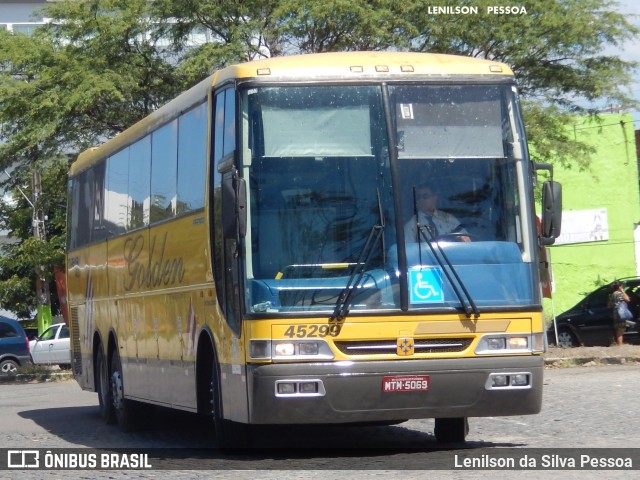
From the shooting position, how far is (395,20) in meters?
24.8

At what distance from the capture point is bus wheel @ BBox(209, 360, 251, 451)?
10883 mm

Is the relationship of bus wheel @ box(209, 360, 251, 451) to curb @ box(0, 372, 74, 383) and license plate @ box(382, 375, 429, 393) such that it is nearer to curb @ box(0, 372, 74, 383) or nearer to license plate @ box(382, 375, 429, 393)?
license plate @ box(382, 375, 429, 393)

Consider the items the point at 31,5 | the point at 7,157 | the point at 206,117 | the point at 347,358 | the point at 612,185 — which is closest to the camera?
the point at 347,358

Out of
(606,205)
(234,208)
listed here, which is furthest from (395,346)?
(606,205)

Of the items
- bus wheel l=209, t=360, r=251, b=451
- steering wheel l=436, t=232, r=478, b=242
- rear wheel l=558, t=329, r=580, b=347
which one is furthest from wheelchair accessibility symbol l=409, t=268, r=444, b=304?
rear wheel l=558, t=329, r=580, b=347

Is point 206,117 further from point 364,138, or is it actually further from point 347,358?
point 347,358

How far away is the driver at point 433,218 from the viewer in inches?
401

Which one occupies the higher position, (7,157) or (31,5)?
(31,5)

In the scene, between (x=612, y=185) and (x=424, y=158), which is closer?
(x=424, y=158)

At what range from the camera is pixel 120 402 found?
15.5 m

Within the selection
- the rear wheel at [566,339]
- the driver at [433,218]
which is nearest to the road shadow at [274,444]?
the driver at [433,218]

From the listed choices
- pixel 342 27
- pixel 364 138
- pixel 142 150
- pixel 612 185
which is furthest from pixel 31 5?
pixel 364 138

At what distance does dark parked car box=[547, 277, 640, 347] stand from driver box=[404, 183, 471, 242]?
18937 mm

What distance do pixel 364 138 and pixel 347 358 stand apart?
1.85 meters
